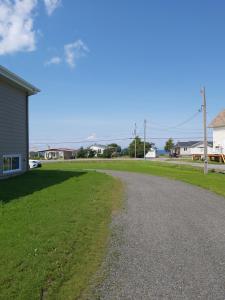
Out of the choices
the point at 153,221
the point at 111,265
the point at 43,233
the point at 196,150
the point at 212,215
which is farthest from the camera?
the point at 196,150

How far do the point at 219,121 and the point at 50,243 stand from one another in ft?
186

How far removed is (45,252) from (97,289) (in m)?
1.82

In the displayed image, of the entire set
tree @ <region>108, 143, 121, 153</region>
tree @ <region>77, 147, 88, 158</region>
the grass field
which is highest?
tree @ <region>108, 143, 121, 153</region>

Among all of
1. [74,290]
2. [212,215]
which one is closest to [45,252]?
[74,290]

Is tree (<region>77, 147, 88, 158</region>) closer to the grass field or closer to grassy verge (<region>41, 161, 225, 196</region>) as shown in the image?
grassy verge (<region>41, 161, 225, 196</region>)

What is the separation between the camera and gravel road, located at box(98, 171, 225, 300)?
16.7ft

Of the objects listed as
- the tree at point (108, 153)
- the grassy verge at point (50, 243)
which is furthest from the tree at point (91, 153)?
the grassy verge at point (50, 243)

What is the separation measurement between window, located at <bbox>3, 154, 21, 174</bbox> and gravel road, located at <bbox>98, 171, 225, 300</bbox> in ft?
35.8

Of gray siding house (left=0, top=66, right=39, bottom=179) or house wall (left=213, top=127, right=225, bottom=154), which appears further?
house wall (left=213, top=127, right=225, bottom=154)

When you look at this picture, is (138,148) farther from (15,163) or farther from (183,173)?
(15,163)

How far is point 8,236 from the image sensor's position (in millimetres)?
7621

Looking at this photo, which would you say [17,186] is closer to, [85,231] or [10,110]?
[10,110]

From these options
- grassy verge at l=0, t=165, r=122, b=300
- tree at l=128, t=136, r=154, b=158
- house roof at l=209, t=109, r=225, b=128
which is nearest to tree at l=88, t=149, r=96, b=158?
tree at l=128, t=136, r=154, b=158

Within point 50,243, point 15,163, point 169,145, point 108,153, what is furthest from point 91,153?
point 50,243
